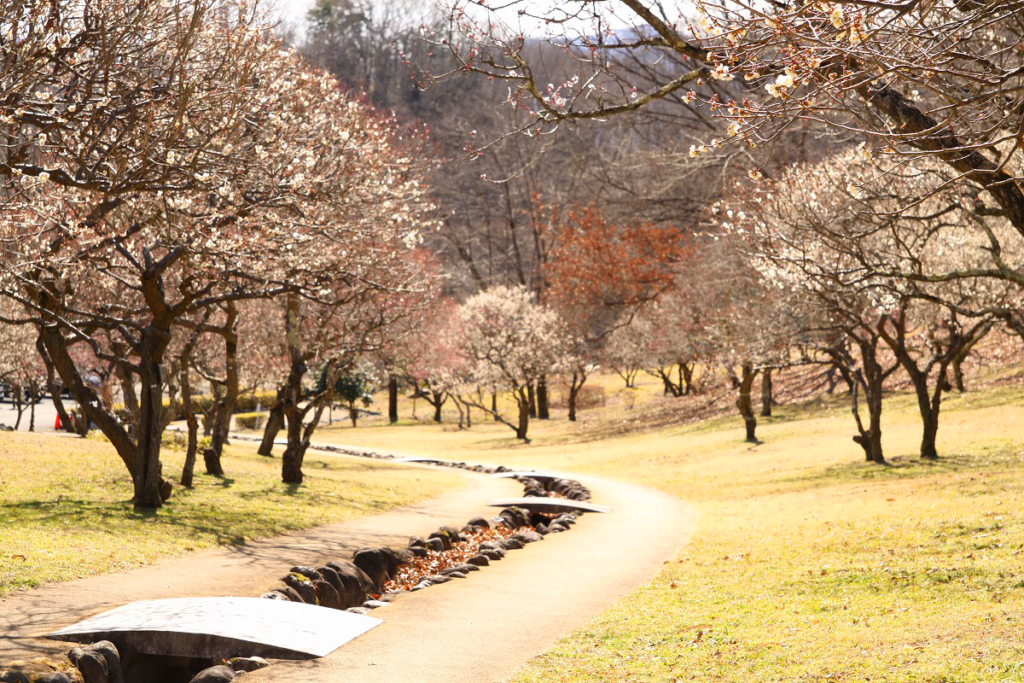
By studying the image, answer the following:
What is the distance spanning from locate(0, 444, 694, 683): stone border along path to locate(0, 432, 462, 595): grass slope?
53 cm

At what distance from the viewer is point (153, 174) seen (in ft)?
34.7

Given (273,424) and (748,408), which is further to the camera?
(748,408)

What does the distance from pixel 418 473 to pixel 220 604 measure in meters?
17.0

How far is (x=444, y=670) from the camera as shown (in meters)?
6.87

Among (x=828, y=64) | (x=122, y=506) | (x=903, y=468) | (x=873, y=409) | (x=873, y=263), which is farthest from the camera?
(x=873, y=409)

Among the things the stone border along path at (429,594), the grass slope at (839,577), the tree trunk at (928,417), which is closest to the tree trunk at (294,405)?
the stone border along path at (429,594)

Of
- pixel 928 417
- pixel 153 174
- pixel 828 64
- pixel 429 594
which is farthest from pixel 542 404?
pixel 828 64

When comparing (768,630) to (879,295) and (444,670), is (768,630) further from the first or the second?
(879,295)

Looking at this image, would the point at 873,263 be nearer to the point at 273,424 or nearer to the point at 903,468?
the point at 903,468

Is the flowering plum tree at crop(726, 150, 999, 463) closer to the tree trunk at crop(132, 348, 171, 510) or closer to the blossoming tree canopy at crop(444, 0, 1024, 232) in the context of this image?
the blossoming tree canopy at crop(444, 0, 1024, 232)

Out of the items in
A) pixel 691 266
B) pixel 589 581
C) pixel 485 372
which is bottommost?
pixel 589 581

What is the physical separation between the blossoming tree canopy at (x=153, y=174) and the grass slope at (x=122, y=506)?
3.95ft

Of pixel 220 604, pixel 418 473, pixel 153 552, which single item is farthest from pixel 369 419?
pixel 220 604

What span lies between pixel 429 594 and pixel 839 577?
183 inches
